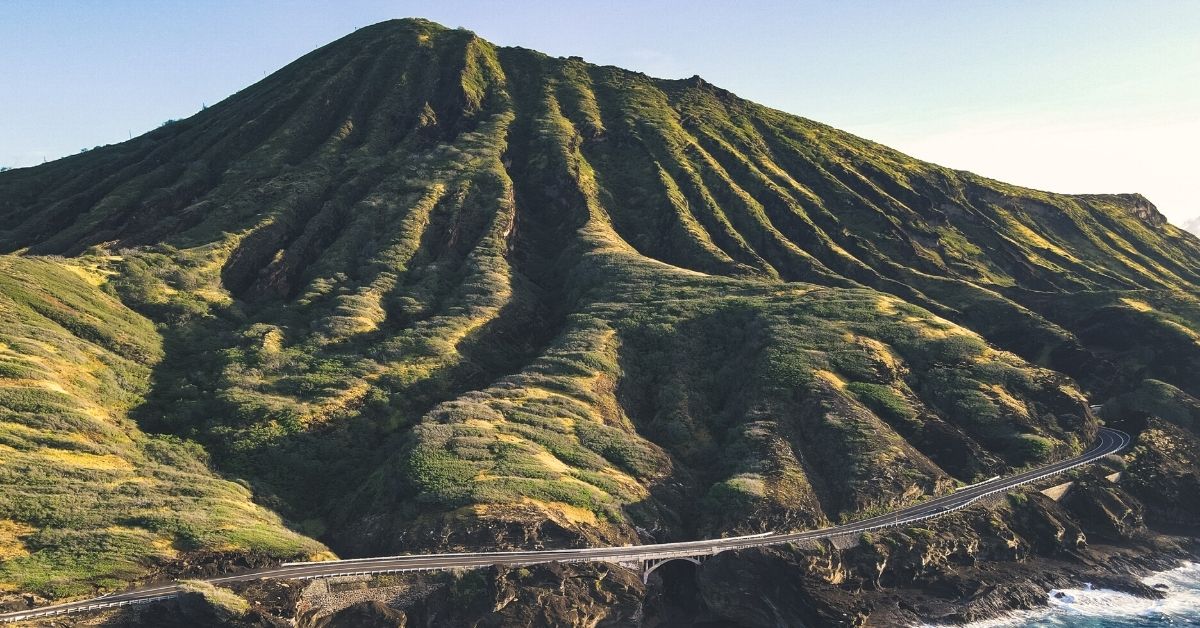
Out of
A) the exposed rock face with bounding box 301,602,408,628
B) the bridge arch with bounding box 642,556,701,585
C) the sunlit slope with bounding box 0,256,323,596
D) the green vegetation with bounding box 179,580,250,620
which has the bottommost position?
the exposed rock face with bounding box 301,602,408,628

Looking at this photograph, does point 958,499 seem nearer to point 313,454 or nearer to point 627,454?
point 627,454

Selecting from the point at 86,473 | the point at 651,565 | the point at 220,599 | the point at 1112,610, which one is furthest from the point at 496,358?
the point at 1112,610

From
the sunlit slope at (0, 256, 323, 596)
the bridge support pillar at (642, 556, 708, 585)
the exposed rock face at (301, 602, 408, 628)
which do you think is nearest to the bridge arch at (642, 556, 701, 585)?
the bridge support pillar at (642, 556, 708, 585)

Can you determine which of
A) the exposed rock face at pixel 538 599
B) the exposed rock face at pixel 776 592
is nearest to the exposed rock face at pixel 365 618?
the exposed rock face at pixel 538 599

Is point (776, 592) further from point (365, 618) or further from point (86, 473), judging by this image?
point (86, 473)

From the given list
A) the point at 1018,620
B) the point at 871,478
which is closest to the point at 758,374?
the point at 871,478

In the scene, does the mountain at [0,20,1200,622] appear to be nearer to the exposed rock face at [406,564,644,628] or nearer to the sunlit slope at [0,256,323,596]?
the sunlit slope at [0,256,323,596]

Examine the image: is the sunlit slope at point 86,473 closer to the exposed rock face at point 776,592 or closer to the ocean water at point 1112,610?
the exposed rock face at point 776,592
